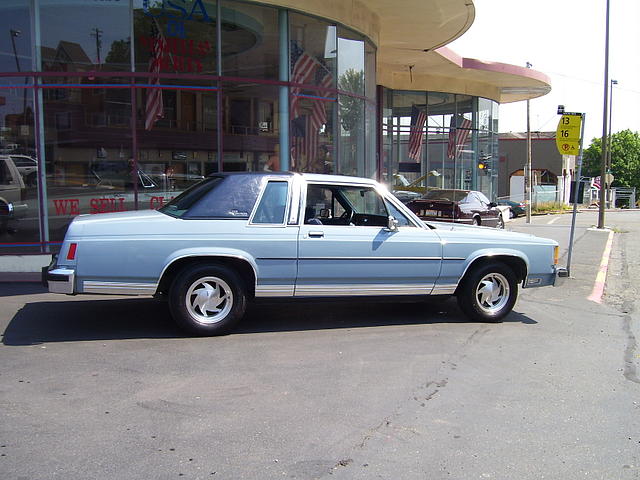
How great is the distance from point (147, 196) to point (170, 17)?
10.7 ft

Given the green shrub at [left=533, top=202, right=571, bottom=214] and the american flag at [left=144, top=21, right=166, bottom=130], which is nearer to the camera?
the american flag at [left=144, top=21, right=166, bottom=130]

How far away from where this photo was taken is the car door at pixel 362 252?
6.50 meters

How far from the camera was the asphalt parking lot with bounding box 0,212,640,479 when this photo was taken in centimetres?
371

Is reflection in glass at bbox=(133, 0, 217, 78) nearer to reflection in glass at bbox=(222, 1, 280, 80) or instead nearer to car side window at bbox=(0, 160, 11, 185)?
reflection in glass at bbox=(222, 1, 280, 80)

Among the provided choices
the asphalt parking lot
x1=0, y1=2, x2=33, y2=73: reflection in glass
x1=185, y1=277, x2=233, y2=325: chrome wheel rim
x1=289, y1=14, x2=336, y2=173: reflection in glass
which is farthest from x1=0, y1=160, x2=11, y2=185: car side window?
x1=185, y1=277, x2=233, y2=325: chrome wheel rim

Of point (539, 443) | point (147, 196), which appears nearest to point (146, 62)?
point (147, 196)

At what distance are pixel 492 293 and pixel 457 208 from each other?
30.9ft

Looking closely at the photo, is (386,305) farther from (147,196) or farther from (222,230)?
(147,196)

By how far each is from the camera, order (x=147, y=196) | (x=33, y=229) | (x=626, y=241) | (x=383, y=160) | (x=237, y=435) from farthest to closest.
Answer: (x=383, y=160)
(x=626, y=241)
(x=147, y=196)
(x=33, y=229)
(x=237, y=435)

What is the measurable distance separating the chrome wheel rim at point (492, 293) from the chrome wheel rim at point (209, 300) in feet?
9.68

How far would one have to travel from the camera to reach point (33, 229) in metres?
10.4

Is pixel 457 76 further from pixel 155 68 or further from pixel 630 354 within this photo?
pixel 630 354

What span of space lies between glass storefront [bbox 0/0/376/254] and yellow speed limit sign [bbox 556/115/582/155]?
448 cm

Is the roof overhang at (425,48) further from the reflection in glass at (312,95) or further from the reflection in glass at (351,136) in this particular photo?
the reflection in glass at (351,136)
